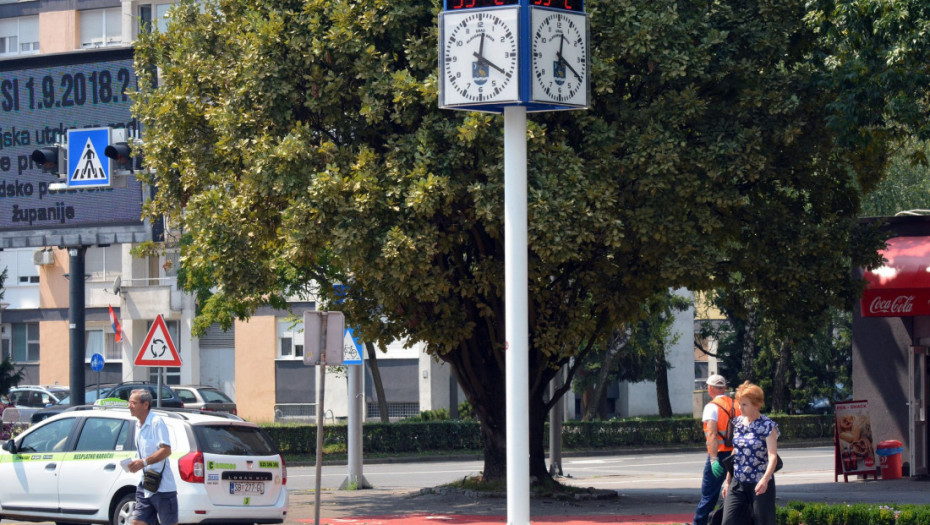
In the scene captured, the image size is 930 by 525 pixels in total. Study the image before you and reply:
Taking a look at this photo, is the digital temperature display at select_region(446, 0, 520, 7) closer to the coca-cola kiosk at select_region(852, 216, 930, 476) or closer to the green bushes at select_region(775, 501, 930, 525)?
the green bushes at select_region(775, 501, 930, 525)

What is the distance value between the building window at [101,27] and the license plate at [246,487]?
42965 millimetres

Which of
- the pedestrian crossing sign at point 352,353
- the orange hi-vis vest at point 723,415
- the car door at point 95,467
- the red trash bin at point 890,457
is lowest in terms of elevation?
the red trash bin at point 890,457

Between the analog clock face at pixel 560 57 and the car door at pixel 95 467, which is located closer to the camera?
the analog clock face at pixel 560 57

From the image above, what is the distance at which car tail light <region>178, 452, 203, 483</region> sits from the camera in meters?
13.1

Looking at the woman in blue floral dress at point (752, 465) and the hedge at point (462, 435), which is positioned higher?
the woman in blue floral dress at point (752, 465)

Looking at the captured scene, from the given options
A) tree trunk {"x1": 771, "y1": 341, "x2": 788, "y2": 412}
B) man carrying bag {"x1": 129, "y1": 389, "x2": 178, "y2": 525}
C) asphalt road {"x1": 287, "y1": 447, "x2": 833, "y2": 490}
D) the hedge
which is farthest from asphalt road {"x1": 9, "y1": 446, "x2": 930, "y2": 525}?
tree trunk {"x1": 771, "y1": 341, "x2": 788, "y2": 412}

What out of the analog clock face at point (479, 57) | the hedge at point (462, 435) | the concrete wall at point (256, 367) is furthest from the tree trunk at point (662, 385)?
the analog clock face at point (479, 57)

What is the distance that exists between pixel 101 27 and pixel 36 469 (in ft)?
141

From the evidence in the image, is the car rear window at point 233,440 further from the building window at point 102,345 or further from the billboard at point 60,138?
the building window at point 102,345

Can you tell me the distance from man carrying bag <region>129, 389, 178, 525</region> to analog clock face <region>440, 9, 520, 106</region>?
12.9ft

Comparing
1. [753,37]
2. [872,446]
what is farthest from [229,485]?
[872,446]

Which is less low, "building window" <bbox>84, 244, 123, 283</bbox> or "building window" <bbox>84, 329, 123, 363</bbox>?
"building window" <bbox>84, 244, 123, 283</bbox>

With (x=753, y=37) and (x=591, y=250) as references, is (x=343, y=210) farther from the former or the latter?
(x=753, y=37)

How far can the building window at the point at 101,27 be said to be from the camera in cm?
5328
